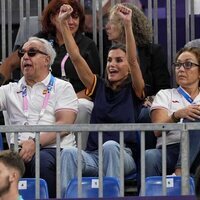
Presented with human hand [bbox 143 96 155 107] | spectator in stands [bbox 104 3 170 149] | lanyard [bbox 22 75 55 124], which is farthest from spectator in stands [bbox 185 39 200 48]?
lanyard [bbox 22 75 55 124]

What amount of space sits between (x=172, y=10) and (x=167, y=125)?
10.4 feet

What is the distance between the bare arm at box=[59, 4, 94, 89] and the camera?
10.4 meters

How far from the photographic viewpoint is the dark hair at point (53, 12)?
11.3 meters

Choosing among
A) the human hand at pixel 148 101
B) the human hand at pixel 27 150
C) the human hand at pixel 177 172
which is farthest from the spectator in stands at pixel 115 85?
the human hand at pixel 27 150

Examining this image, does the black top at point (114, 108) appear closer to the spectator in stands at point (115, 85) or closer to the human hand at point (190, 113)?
the spectator in stands at point (115, 85)

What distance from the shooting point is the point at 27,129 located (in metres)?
8.99

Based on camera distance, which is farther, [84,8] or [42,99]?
[84,8]

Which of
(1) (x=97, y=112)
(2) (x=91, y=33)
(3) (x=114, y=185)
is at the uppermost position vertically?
(2) (x=91, y=33)

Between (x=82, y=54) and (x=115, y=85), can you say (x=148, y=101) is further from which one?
(x=82, y=54)

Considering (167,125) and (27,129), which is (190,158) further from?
(27,129)

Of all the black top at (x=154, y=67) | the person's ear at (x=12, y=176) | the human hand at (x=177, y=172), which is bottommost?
the human hand at (x=177, y=172)

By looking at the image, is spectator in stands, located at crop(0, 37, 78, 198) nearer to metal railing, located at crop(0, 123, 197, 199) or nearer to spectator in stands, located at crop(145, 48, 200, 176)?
metal railing, located at crop(0, 123, 197, 199)

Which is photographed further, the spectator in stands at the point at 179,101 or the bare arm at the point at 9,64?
the bare arm at the point at 9,64

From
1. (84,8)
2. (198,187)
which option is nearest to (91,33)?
(84,8)
